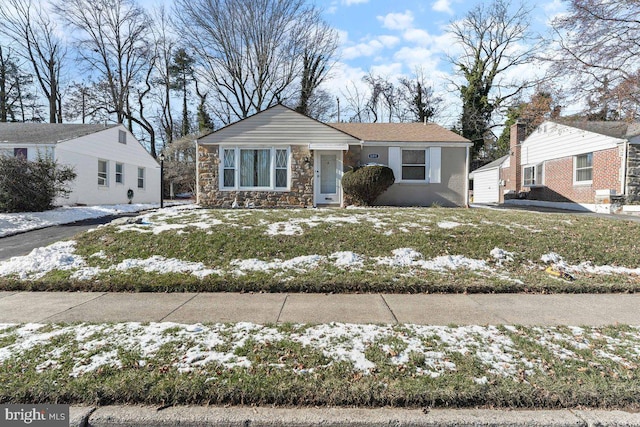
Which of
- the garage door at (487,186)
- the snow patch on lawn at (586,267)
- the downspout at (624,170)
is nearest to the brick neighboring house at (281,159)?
the downspout at (624,170)

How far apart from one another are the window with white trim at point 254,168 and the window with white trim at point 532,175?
15.1 m

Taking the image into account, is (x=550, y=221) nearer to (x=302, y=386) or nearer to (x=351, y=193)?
(x=351, y=193)

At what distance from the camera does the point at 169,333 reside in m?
3.39

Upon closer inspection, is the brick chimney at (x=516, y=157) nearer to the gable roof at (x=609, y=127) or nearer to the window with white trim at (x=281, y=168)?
the gable roof at (x=609, y=127)

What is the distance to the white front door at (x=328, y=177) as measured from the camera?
535 inches

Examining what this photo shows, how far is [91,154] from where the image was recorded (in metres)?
17.7

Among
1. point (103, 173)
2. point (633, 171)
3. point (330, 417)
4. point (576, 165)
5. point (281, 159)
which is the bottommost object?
point (330, 417)

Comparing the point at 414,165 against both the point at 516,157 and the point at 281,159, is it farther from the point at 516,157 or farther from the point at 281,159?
the point at 516,157

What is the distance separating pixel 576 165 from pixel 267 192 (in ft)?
49.3

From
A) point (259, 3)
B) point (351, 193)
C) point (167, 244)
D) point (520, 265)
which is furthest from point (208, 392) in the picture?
point (259, 3)

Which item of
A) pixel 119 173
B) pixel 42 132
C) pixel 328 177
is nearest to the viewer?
pixel 328 177

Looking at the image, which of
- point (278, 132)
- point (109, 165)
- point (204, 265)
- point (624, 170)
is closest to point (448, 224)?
point (204, 265)

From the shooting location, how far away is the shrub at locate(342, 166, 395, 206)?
1260cm

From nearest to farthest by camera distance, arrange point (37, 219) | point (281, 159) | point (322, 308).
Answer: point (322, 308) < point (37, 219) < point (281, 159)
